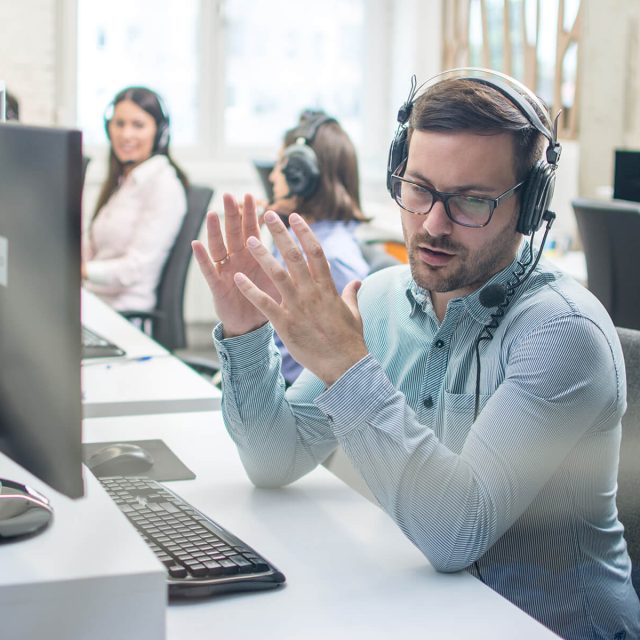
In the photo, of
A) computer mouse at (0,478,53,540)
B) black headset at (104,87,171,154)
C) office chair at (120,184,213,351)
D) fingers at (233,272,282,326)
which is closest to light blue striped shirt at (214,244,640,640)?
fingers at (233,272,282,326)

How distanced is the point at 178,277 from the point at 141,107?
787 millimetres

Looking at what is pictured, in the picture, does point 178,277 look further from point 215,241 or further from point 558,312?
point 558,312

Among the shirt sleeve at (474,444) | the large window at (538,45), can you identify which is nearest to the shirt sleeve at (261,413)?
the shirt sleeve at (474,444)

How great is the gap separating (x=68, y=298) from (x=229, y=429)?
2.07 feet

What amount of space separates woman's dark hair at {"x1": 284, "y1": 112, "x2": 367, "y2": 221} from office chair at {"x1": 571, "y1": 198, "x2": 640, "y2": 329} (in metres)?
0.60

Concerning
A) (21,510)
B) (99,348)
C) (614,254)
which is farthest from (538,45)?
(21,510)

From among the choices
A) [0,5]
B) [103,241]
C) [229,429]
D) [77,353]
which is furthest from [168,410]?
[0,5]

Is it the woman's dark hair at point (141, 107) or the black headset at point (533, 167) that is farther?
the woman's dark hair at point (141, 107)

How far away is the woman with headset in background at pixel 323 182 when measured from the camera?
8.91 ft

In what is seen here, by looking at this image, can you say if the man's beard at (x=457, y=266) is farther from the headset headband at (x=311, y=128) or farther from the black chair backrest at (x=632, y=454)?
the headset headband at (x=311, y=128)

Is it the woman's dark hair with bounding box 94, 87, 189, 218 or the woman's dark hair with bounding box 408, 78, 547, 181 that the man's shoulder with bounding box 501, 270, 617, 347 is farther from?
the woman's dark hair with bounding box 94, 87, 189, 218

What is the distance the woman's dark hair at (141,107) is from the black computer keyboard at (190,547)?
8.38 feet

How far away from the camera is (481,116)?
1332 millimetres

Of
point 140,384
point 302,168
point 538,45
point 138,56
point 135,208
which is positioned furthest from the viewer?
point 138,56
